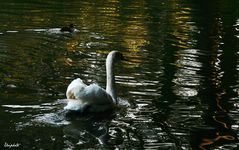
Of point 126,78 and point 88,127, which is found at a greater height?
point 88,127

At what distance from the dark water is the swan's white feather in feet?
0.64

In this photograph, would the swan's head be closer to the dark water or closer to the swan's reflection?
the dark water

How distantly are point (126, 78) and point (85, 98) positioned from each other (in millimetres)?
4033

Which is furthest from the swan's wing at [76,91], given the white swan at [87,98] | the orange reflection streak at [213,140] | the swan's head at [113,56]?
the orange reflection streak at [213,140]

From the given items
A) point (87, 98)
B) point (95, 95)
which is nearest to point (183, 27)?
point (95, 95)

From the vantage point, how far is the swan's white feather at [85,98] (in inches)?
464

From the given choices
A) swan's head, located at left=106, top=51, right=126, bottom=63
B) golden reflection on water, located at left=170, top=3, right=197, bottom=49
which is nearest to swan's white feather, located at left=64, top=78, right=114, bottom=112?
swan's head, located at left=106, top=51, right=126, bottom=63

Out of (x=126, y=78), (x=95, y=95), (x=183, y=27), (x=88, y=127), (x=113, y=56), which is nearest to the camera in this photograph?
(x=88, y=127)

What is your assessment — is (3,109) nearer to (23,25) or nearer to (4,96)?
(4,96)

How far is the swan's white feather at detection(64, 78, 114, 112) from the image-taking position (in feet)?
38.7

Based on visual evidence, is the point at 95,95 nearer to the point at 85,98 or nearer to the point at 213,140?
the point at 85,98

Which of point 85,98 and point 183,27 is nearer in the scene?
point 85,98

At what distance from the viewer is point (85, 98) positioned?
11.8m

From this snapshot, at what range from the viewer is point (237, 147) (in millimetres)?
10477
